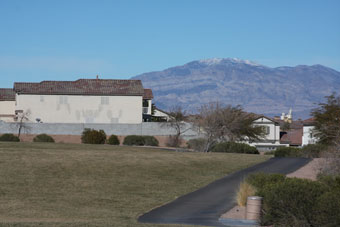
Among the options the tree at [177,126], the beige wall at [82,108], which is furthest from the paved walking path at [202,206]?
the beige wall at [82,108]

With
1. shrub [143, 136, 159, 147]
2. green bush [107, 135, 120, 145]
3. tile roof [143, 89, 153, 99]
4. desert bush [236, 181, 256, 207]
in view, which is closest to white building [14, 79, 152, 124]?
shrub [143, 136, 159, 147]

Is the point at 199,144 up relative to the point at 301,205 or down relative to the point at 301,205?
up

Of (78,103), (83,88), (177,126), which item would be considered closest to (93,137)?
(177,126)

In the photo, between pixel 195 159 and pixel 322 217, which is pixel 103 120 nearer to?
pixel 195 159

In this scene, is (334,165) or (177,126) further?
(177,126)

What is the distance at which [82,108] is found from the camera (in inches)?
3223

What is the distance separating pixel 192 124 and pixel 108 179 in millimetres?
38337

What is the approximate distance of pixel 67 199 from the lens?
27891 millimetres

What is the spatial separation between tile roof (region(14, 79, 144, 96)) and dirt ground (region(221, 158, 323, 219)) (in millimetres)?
42401

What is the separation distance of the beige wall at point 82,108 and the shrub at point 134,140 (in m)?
10.5

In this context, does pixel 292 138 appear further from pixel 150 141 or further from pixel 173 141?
pixel 150 141

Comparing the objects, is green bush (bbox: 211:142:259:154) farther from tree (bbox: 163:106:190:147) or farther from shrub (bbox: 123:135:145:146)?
tree (bbox: 163:106:190:147)

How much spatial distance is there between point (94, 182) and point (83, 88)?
51813 millimetres

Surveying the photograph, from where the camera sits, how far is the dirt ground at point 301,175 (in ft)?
76.9
